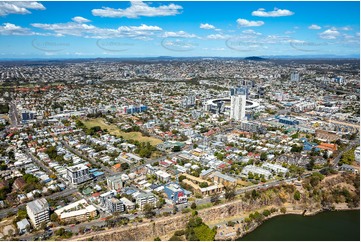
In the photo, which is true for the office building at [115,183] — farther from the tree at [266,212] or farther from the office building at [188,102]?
the office building at [188,102]

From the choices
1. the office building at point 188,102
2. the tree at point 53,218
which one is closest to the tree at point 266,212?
the tree at point 53,218

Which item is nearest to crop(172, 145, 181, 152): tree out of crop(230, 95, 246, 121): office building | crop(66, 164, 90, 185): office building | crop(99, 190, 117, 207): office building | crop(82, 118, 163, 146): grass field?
crop(82, 118, 163, 146): grass field

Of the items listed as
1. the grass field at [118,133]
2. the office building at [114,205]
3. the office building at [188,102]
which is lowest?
the office building at [114,205]

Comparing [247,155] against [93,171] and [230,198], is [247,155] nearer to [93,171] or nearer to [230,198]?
[230,198]

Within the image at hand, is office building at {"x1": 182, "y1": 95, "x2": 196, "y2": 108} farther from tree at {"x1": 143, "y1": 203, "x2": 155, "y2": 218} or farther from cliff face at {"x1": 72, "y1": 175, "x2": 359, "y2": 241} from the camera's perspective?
tree at {"x1": 143, "y1": 203, "x2": 155, "y2": 218}

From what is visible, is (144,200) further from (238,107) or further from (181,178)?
(238,107)

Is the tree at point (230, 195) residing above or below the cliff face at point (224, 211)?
above

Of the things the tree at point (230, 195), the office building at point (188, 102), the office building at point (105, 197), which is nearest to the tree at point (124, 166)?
the office building at point (105, 197)

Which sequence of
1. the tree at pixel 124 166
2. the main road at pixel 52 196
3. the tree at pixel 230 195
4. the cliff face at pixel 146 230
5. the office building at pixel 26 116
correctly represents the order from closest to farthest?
1. the cliff face at pixel 146 230
2. the main road at pixel 52 196
3. the tree at pixel 230 195
4. the tree at pixel 124 166
5. the office building at pixel 26 116

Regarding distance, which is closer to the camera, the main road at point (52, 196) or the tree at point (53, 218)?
the tree at point (53, 218)

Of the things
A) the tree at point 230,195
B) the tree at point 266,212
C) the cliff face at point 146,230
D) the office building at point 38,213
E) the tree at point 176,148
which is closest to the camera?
the cliff face at point 146,230
